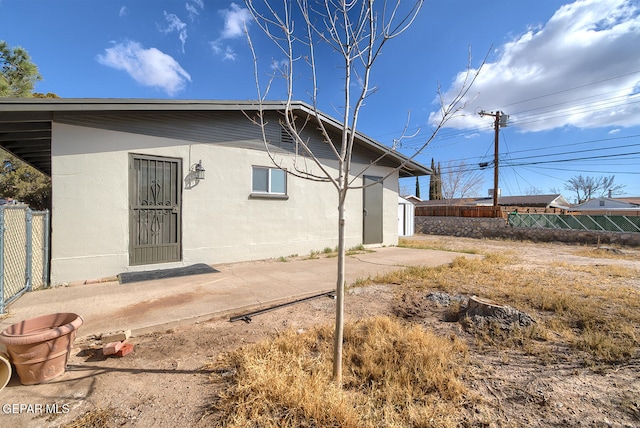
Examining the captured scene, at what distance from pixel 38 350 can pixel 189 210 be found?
14.3 feet

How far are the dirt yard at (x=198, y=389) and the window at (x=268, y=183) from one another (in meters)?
4.83

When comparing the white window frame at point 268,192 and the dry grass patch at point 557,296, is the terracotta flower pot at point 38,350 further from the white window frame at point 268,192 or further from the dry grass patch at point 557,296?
the white window frame at point 268,192

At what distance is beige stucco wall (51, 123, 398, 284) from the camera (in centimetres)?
510

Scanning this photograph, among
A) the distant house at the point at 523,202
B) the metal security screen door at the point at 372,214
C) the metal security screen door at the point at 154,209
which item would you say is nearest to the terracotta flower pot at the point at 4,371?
the metal security screen door at the point at 154,209

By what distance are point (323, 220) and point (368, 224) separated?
193 centimetres

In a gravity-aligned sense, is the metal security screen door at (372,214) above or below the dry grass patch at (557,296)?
above

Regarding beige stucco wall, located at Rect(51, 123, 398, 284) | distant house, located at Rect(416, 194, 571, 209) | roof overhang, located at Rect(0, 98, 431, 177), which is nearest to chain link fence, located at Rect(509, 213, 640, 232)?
beige stucco wall, located at Rect(51, 123, 398, 284)

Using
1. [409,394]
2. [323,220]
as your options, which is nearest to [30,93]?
[323,220]

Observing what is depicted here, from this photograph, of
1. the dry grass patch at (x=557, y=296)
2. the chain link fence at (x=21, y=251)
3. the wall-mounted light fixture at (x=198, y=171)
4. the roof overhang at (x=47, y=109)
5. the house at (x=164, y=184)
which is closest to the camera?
the dry grass patch at (x=557, y=296)

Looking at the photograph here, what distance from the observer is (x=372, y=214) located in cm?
1006

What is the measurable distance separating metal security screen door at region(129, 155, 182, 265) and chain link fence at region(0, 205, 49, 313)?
1.29 metres

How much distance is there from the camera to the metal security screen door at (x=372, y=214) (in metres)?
9.85

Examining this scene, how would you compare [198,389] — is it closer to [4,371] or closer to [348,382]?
[348,382]

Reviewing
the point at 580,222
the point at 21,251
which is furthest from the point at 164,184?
the point at 580,222
